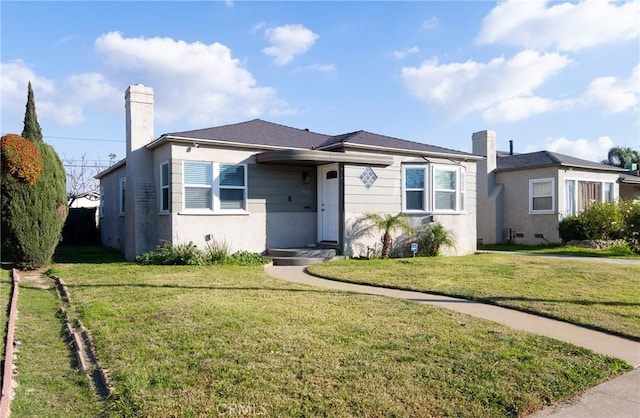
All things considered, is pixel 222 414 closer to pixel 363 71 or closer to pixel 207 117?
pixel 363 71

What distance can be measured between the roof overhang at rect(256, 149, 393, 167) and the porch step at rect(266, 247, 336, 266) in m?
2.63

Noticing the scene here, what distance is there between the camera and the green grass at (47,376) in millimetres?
3727

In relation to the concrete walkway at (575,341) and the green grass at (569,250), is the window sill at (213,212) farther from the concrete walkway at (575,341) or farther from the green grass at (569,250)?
the green grass at (569,250)

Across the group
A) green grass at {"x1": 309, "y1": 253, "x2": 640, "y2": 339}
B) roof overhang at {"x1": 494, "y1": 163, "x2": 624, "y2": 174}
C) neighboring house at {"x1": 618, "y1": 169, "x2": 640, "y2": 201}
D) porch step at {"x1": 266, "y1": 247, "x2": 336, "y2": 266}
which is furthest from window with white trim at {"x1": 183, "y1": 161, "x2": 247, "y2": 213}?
neighboring house at {"x1": 618, "y1": 169, "x2": 640, "y2": 201}

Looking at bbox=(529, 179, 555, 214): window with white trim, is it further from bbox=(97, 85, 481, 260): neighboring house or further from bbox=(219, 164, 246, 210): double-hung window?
bbox=(219, 164, 246, 210): double-hung window

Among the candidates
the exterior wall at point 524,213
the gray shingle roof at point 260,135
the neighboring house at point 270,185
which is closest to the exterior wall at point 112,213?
the neighboring house at point 270,185

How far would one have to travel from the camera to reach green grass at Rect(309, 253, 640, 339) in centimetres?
675

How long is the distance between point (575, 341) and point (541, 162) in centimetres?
1639

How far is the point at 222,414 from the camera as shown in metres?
3.46

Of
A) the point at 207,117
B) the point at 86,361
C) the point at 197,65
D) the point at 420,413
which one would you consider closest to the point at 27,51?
the point at 197,65

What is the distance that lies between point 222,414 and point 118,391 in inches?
42.6

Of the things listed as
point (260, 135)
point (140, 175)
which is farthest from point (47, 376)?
point (260, 135)

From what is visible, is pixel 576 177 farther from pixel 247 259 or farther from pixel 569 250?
pixel 247 259

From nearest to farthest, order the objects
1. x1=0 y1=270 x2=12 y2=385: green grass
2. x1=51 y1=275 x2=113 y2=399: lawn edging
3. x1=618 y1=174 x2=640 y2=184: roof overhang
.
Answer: x1=51 y1=275 x2=113 y2=399: lawn edging
x1=0 y1=270 x2=12 y2=385: green grass
x1=618 y1=174 x2=640 y2=184: roof overhang
